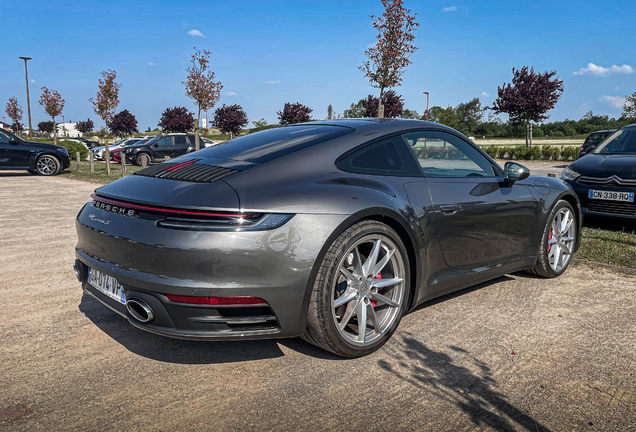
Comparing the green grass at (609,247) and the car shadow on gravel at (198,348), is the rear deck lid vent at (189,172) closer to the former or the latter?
the car shadow on gravel at (198,348)

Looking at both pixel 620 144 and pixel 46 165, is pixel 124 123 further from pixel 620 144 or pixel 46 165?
pixel 620 144

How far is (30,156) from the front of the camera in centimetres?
1656

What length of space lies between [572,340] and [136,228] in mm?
2785

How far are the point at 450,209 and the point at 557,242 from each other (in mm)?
1863

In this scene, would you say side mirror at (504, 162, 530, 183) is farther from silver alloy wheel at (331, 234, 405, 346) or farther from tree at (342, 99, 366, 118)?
tree at (342, 99, 366, 118)

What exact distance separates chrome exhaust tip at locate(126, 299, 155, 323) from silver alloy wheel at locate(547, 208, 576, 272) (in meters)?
3.57

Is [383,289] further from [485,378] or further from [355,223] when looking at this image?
[485,378]

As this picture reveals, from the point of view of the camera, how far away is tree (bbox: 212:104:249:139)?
49.9 meters

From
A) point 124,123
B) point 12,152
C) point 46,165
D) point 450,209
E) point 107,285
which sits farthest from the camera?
point 124,123

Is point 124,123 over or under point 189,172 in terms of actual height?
over

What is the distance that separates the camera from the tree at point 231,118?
49.9m

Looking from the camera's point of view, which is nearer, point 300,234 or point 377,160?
point 300,234

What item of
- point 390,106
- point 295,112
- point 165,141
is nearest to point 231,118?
point 295,112

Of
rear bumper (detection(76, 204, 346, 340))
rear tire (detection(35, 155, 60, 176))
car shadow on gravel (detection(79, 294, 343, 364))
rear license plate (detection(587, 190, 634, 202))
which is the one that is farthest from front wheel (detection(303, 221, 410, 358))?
rear tire (detection(35, 155, 60, 176))
